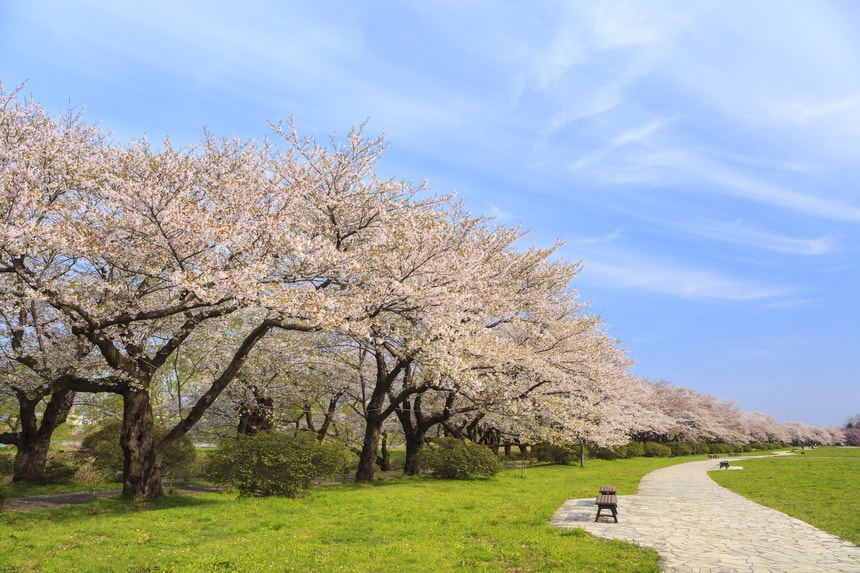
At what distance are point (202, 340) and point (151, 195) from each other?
9946 mm

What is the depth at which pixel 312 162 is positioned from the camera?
18953 millimetres

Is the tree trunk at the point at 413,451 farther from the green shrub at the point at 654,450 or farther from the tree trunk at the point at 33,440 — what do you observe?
the green shrub at the point at 654,450

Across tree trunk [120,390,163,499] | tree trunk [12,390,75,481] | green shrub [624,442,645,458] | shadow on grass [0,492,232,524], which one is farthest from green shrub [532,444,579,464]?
tree trunk [12,390,75,481]

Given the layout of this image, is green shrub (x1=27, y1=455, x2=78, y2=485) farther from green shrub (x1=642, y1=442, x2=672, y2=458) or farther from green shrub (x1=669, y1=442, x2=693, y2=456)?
green shrub (x1=669, y1=442, x2=693, y2=456)

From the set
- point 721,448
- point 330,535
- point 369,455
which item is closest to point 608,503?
point 330,535

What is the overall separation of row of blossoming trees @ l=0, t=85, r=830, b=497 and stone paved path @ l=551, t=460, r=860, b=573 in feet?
18.1

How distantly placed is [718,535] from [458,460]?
14.1 metres

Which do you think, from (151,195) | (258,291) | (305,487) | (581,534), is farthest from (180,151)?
(581,534)

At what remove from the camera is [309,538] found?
35.8 ft

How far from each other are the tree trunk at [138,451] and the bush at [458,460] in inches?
473

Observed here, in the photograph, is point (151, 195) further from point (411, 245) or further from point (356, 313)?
point (411, 245)

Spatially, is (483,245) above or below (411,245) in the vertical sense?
above

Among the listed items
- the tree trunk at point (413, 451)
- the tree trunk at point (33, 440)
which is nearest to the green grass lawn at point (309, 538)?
the tree trunk at point (33, 440)

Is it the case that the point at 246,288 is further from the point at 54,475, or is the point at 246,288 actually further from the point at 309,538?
the point at 54,475
